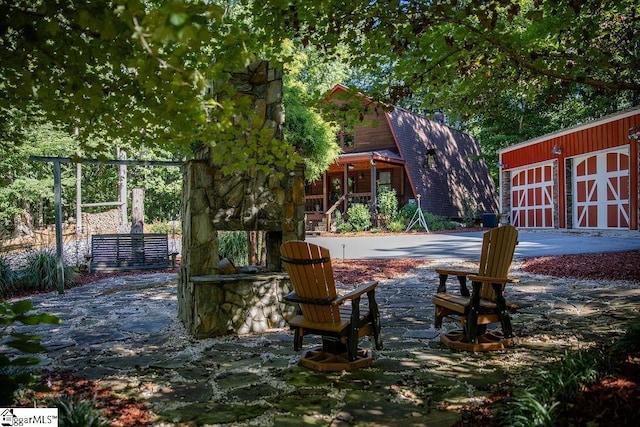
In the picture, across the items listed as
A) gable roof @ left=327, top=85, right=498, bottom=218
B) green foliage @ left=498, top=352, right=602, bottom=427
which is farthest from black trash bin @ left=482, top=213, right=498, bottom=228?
green foliage @ left=498, top=352, right=602, bottom=427

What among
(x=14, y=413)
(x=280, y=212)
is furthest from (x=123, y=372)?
(x=280, y=212)

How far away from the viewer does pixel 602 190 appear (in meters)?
14.7

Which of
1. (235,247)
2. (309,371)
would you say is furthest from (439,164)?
(309,371)

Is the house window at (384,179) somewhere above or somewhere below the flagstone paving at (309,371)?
above

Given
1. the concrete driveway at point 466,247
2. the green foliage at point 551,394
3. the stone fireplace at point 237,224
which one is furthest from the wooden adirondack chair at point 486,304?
the concrete driveway at point 466,247

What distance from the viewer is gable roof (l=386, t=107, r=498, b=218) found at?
21859 mm

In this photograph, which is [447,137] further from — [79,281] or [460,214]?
[79,281]

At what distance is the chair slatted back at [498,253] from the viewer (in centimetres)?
417

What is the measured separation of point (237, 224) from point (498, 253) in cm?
266

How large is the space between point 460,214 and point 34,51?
78.2 ft

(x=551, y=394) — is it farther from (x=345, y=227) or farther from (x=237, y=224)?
(x=345, y=227)

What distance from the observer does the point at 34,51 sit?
2.45m

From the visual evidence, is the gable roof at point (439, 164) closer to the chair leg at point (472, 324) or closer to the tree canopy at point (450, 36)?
the tree canopy at point (450, 36)

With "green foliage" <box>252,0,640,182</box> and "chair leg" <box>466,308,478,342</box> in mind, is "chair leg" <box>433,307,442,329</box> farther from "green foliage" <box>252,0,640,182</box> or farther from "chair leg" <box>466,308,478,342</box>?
"green foliage" <box>252,0,640,182</box>
